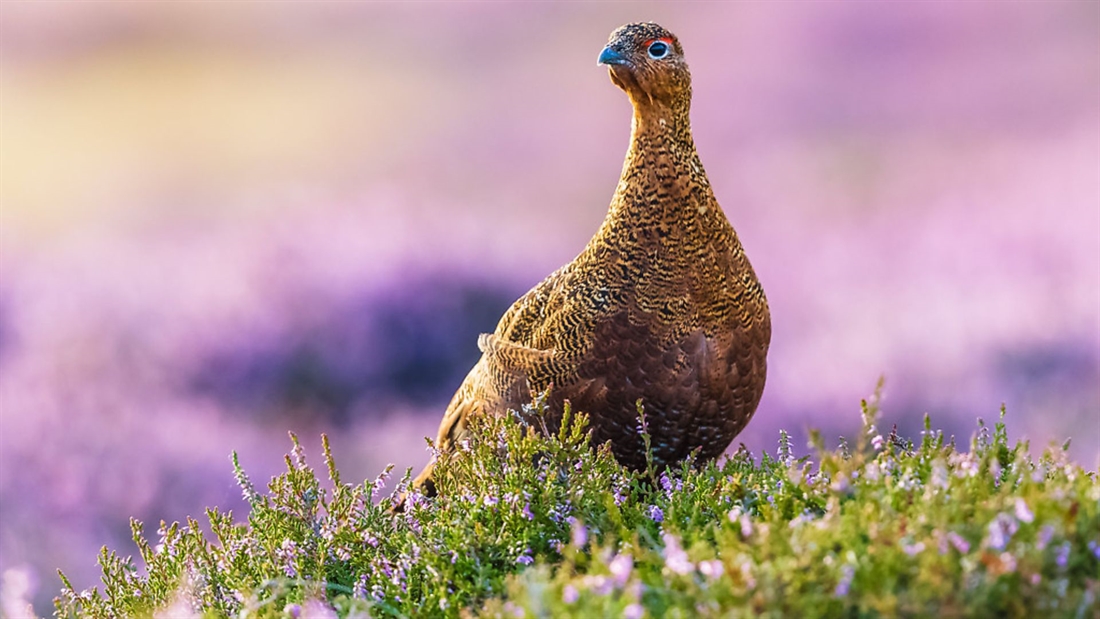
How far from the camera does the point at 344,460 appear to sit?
5.71m

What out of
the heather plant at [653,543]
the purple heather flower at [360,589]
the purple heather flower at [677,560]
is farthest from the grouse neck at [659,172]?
the purple heather flower at [677,560]

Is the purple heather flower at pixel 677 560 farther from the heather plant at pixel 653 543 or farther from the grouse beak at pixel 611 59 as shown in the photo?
the grouse beak at pixel 611 59

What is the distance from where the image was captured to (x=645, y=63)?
11.7 feet

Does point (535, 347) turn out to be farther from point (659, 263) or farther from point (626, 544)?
point (626, 544)

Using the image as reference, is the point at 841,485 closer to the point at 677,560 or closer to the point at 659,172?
the point at 677,560

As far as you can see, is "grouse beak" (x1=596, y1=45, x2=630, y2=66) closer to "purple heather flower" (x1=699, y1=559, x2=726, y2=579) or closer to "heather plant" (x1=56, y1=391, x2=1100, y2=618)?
"heather plant" (x1=56, y1=391, x2=1100, y2=618)

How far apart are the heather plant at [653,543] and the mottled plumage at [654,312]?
0.16 m

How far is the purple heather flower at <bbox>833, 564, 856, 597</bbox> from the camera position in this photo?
1672 millimetres

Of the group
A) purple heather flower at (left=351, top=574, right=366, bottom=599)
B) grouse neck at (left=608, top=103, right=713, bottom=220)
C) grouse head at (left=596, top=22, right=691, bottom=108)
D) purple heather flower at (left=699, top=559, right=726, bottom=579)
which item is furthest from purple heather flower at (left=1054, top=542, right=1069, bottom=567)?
grouse head at (left=596, top=22, right=691, bottom=108)

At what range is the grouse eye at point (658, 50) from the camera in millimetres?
3611

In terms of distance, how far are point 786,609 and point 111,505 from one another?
4808 millimetres

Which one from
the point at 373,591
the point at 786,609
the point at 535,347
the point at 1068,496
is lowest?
the point at 786,609

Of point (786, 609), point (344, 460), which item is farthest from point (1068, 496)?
point (344, 460)

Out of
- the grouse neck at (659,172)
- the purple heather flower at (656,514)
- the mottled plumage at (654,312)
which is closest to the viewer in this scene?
the purple heather flower at (656,514)
